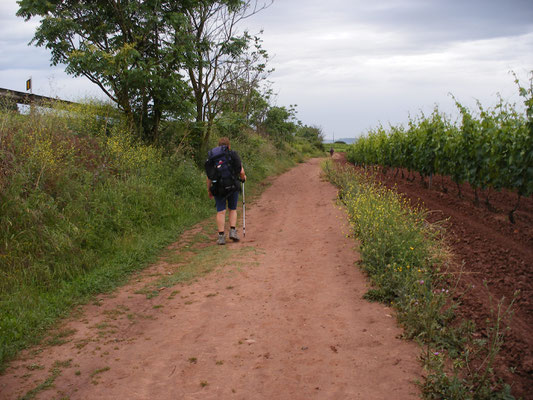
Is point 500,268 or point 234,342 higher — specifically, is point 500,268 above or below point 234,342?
above

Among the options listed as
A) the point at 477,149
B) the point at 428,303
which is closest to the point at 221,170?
the point at 428,303

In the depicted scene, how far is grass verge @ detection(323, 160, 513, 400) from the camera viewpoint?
10.6 ft

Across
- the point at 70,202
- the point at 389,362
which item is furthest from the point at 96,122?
the point at 389,362

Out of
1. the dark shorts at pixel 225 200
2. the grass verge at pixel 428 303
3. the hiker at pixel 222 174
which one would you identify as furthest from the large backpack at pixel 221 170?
the grass verge at pixel 428 303

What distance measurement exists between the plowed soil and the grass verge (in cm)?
13

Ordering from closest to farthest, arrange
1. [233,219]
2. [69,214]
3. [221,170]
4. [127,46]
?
1. [69,214]
2. [221,170]
3. [233,219]
4. [127,46]

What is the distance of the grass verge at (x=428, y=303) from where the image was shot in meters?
3.23

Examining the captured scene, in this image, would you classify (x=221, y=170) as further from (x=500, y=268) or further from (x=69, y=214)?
(x=500, y=268)

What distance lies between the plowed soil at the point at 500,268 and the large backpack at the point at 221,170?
156 inches

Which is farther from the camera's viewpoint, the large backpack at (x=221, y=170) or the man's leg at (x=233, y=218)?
the man's leg at (x=233, y=218)

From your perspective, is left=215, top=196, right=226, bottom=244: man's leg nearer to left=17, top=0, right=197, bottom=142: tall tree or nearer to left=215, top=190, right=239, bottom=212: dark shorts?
left=215, top=190, right=239, bottom=212: dark shorts

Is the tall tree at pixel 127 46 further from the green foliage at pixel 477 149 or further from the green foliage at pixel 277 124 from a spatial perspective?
the green foliage at pixel 277 124

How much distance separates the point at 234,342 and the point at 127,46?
875 cm

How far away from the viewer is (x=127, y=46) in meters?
10.5
